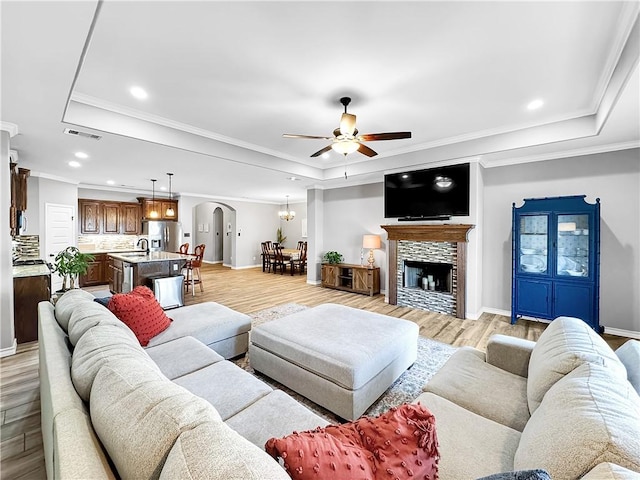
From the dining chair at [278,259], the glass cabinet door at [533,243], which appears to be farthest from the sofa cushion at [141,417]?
the dining chair at [278,259]

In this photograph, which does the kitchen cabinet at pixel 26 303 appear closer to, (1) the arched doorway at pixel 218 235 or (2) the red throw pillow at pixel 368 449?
(2) the red throw pillow at pixel 368 449

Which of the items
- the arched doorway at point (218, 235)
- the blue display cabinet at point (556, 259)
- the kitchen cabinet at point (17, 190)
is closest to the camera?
the blue display cabinet at point (556, 259)

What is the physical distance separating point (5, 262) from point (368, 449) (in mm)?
4291

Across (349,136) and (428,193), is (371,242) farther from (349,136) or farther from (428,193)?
(349,136)

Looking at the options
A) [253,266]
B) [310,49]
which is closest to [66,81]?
[310,49]

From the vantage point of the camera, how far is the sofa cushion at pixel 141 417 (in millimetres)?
727

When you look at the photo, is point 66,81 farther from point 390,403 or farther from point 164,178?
point 164,178

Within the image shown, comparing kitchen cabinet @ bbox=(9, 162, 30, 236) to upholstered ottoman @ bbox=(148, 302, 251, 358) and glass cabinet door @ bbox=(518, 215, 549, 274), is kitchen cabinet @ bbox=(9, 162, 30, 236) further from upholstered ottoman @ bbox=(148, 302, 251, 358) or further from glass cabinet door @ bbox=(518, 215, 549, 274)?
glass cabinet door @ bbox=(518, 215, 549, 274)

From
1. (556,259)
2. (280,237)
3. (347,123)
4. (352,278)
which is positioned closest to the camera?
(347,123)

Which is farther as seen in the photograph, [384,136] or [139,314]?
[384,136]

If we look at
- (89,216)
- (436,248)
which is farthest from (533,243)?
(89,216)

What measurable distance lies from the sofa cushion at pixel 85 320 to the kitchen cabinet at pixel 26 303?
8.32 feet

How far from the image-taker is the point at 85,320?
162 cm

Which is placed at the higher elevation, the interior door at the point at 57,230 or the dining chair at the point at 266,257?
the interior door at the point at 57,230
